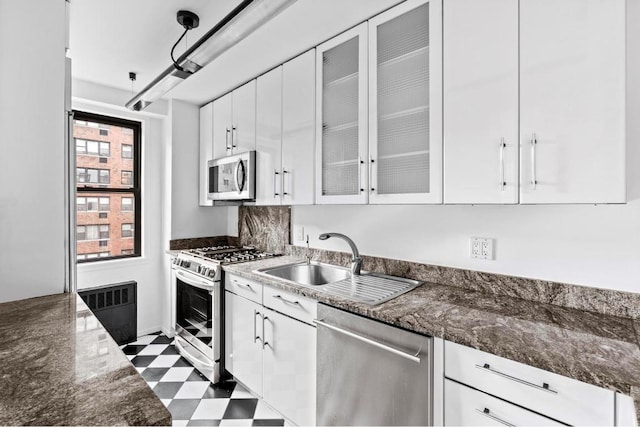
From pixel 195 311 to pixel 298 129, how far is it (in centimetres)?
169

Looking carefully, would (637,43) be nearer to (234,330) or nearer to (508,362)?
(508,362)

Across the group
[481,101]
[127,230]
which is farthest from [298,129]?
[127,230]

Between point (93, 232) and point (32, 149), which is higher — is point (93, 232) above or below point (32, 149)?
below

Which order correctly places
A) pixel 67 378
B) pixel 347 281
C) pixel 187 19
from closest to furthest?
1. pixel 67 378
2. pixel 187 19
3. pixel 347 281

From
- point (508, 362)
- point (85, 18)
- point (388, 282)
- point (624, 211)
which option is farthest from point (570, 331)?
point (85, 18)

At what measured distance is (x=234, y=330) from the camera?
233 cm

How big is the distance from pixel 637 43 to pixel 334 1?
132 centimetres

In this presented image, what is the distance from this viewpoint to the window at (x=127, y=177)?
3250mm

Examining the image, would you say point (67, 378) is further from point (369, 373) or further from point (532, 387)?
point (532, 387)

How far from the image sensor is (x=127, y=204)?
3281mm

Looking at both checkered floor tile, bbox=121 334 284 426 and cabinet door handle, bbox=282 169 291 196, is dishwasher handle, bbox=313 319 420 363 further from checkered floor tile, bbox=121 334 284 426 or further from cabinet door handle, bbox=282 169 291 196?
cabinet door handle, bbox=282 169 291 196

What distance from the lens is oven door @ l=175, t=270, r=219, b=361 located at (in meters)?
2.43

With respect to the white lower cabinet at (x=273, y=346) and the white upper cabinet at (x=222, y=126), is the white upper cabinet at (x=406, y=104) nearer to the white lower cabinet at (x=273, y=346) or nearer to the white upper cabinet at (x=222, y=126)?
the white lower cabinet at (x=273, y=346)

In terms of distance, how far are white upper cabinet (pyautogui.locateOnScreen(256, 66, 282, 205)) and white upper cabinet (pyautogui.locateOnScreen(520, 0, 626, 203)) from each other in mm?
1571
